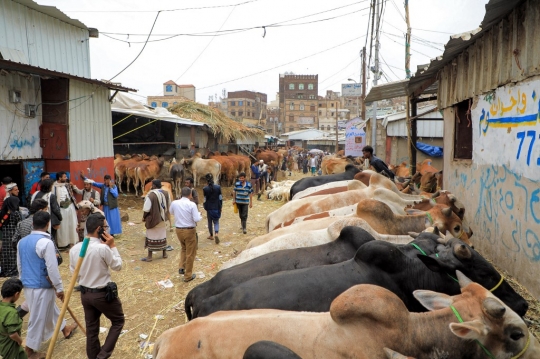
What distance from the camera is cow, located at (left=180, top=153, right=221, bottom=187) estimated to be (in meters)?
18.1

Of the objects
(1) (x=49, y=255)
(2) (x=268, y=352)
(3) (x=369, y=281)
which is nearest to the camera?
(2) (x=268, y=352)

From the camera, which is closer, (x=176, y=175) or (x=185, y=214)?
(x=185, y=214)

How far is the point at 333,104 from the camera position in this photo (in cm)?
8000

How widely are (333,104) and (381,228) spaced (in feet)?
257

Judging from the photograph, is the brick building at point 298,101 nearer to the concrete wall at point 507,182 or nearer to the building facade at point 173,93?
the building facade at point 173,93

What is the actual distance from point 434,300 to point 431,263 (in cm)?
53

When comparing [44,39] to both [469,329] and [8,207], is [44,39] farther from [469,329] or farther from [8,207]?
[469,329]

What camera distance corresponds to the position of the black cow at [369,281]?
2844mm

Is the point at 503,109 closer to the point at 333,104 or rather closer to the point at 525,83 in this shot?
A: the point at 525,83

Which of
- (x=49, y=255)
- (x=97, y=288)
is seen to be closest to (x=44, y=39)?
(x=49, y=255)

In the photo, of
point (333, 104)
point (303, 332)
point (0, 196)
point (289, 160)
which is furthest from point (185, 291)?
point (333, 104)

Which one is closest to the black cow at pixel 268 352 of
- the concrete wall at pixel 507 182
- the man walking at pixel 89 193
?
the concrete wall at pixel 507 182

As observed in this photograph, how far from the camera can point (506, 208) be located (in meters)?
5.41

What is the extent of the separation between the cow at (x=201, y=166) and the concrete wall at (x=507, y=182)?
12.6 meters
